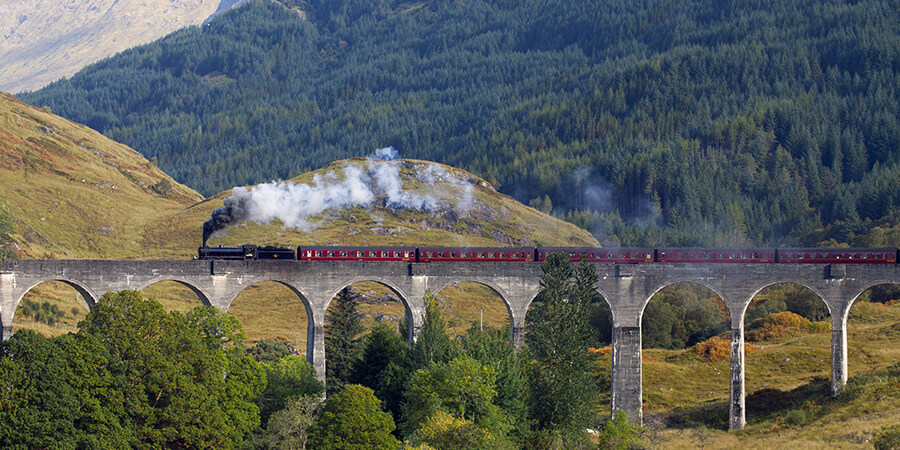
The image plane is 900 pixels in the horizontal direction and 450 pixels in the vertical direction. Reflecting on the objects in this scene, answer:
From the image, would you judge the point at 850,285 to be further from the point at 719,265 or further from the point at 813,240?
the point at 813,240

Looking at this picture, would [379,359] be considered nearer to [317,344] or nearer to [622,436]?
[317,344]

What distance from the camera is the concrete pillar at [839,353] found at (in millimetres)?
75188

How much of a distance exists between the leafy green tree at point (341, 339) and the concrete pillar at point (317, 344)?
377 cm

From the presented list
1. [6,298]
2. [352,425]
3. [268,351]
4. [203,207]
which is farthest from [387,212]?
[352,425]

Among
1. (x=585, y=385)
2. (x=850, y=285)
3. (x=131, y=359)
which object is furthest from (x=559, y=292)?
(x=131, y=359)

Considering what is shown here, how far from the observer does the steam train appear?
249 ft

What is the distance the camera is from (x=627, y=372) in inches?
2975

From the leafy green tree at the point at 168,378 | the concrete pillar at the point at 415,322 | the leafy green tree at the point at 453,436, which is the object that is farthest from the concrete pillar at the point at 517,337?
the leafy green tree at the point at 168,378

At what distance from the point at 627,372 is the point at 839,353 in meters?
17.2

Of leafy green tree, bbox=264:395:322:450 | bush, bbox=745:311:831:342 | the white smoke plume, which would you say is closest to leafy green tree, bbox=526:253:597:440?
leafy green tree, bbox=264:395:322:450

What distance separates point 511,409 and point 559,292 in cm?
968

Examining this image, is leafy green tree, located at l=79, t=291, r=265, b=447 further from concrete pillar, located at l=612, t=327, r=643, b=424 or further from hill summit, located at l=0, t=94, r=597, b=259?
hill summit, located at l=0, t=94, r=597, b=259

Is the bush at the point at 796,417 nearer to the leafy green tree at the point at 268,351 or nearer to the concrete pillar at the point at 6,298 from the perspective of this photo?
the leafy green tree at the point at 268,351

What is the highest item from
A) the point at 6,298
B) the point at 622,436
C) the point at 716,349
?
the point at 6,298
